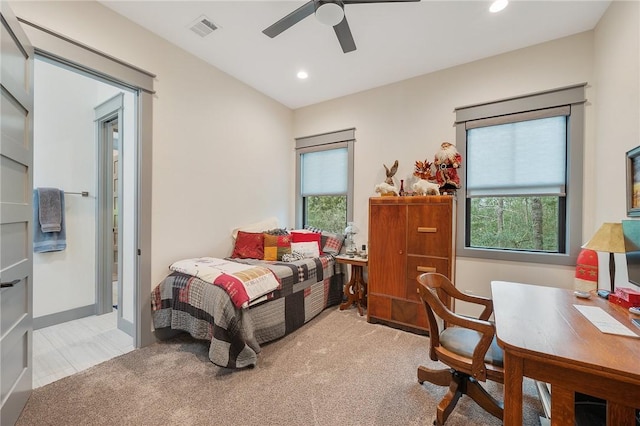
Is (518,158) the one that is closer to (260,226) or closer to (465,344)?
(465,344)

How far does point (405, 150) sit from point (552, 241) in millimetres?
1817

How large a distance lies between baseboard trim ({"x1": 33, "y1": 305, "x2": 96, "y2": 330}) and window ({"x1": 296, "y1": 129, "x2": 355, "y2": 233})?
9.42 feet

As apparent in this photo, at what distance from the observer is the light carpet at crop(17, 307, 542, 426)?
5.18 feet

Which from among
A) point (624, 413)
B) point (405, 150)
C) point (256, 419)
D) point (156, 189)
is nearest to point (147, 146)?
point (156, 189)

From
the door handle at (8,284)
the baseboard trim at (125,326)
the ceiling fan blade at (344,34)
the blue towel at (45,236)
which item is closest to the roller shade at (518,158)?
the ceiling fan blade at (344,34)

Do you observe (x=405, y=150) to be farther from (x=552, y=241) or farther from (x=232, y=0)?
(x=232, y=0)

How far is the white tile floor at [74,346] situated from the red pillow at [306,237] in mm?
2029

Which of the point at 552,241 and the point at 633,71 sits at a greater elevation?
the point at 633,71

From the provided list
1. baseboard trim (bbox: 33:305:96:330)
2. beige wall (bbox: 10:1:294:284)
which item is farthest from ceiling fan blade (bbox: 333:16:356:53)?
baseboard trim (bbox: 33:305:96:330)

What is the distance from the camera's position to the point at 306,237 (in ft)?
11.6

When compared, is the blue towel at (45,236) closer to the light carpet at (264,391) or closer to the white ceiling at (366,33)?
the light carpet at (264,391)

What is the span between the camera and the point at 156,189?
251cm

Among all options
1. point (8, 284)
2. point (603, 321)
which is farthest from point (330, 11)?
point (8, 284)

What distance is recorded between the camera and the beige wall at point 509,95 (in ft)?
6.36
